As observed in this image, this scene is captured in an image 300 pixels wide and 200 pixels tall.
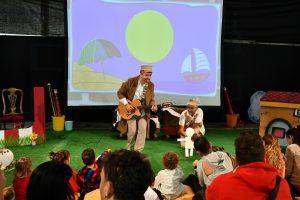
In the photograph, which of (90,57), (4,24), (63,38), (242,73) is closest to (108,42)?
(90,57)

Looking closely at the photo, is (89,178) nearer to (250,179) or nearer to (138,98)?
(138,98)

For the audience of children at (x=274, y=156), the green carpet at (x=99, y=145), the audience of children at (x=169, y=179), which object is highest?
the audience of children at (x=274, y=156)

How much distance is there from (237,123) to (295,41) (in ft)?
7.64

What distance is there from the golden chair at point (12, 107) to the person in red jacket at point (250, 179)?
5374 mm

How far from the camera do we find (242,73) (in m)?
8.91

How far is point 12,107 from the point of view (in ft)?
23.5

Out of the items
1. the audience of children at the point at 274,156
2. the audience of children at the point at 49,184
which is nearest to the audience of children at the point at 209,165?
the audience of children at the point at 274,156

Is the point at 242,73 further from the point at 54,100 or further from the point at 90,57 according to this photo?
the point at 54,100

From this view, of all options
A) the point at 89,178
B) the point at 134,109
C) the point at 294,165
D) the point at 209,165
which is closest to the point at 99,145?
the point at 134,109

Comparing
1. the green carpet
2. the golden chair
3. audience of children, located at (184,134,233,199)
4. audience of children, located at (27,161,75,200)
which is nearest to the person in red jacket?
audience of children, located at (27,161,75,200)

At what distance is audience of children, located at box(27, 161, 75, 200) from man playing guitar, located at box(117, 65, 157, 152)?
3649mm

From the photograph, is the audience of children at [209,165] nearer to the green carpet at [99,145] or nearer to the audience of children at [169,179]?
the audience of children at [169,179]

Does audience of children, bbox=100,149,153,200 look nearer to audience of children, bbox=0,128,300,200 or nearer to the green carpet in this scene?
audience of children, bbox=0,128,300,200

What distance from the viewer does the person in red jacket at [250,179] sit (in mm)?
2160
